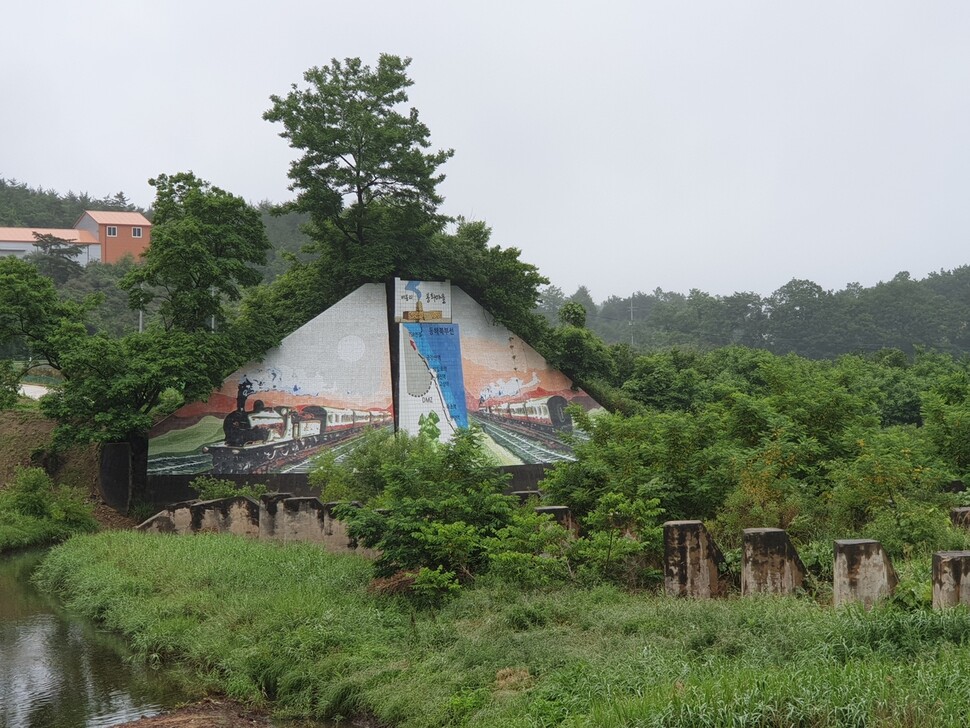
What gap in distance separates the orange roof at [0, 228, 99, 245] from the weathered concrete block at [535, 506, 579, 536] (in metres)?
39.8

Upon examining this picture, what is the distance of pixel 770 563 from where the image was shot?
307 inches

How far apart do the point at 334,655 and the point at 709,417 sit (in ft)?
18.6

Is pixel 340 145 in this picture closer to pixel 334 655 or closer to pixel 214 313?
pixel 214 313

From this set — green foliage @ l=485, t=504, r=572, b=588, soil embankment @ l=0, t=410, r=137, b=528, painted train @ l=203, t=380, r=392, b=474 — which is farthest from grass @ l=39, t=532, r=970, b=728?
soil embankment @ l=0, t=410, r=137, b=528

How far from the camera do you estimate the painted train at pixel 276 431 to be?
69.1 feet

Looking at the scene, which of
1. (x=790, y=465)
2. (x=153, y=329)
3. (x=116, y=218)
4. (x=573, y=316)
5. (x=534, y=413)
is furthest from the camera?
(x=116, y=218)

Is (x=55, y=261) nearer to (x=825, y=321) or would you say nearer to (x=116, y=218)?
(x=116, y=218)

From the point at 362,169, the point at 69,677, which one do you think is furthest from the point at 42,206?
the point at 69,677

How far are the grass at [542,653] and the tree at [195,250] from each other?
1009 cm

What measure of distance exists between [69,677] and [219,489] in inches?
382

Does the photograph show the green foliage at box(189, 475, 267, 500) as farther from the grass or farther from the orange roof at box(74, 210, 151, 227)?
the orange roof at box(74, 210, 151, 227)

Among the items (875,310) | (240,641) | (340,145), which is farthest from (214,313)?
(875,310)

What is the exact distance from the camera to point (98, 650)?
991 cm

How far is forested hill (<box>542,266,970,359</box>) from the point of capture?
46719 mm
